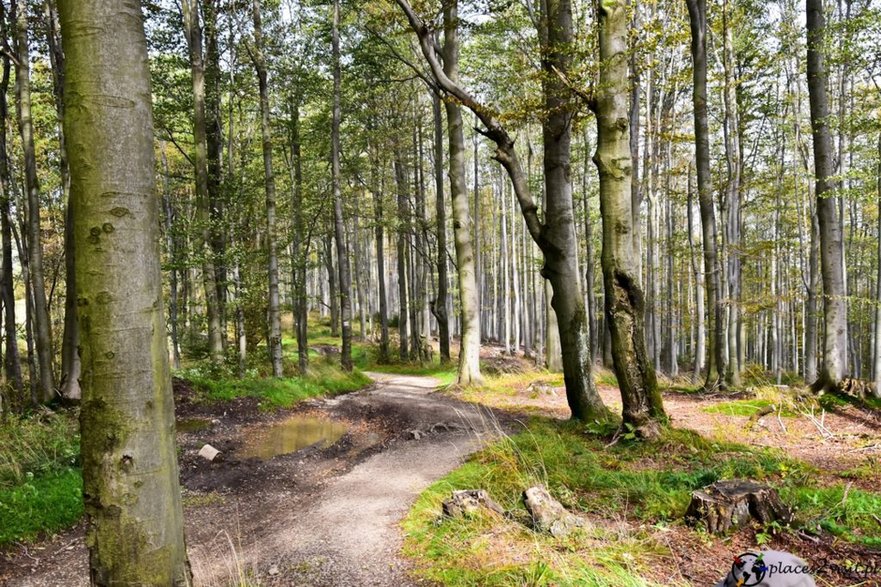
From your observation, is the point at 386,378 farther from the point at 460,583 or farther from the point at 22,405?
the point at 460,583

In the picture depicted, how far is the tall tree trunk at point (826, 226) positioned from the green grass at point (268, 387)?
10.2 metres

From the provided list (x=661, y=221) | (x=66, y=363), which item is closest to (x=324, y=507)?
(x=66, y=363)

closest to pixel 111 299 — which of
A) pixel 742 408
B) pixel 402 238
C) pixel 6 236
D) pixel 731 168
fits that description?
pixel 742 408

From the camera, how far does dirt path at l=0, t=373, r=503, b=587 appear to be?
11.4ft

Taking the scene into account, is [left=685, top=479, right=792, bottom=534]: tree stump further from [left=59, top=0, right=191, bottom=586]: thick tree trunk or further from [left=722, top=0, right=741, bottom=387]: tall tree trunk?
[left=722, top=0, right=741, bottom=387]: tall tree trunk

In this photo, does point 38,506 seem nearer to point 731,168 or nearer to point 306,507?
point 306,507

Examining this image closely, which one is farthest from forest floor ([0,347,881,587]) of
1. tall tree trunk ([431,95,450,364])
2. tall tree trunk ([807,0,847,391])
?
tall tree trunk ([431,95,450,364])

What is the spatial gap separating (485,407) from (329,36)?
12.6 m

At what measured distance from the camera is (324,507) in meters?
4.80

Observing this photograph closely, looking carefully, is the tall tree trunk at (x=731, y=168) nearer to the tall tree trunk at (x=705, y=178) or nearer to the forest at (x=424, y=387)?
the forest at (x=424, y=387)

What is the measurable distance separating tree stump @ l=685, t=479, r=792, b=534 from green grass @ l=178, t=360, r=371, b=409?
329 inches

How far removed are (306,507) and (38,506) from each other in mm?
2327

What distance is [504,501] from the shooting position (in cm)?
415

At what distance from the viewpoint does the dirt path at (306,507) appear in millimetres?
3488
